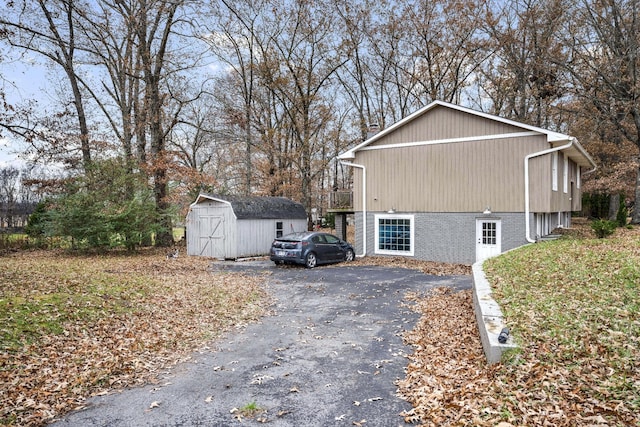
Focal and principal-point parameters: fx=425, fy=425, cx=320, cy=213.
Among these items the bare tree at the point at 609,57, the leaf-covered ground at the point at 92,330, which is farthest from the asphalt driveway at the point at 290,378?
the bare tree at the point at 609,57

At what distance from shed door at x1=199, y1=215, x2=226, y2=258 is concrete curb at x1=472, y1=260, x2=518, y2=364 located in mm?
13312

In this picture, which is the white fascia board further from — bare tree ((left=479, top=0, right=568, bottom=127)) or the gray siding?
bare tree ((left=479, top=0, right=568, bottom=127))

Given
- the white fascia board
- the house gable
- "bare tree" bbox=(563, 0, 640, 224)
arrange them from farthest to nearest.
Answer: "bare tree" bbox=(563, 0, 640, 224) < the house gable < the white fascia board

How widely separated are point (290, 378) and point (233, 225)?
14.2m

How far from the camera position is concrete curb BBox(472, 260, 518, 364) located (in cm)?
488

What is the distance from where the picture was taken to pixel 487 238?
16.4 m

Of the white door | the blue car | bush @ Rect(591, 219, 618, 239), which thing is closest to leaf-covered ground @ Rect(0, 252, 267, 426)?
the blue car

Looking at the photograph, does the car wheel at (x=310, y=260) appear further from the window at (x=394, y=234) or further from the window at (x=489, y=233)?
the window at (x=489, y=233)

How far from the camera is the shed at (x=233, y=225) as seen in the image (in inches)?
749

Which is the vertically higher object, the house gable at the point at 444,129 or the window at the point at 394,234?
the house gable at the point at 444,129

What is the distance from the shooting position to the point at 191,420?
4.05 m

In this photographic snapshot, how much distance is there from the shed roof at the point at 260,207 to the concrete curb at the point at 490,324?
1287 cm

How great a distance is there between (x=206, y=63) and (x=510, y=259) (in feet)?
64.5

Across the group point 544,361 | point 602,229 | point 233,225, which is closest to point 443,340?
point 544,361
